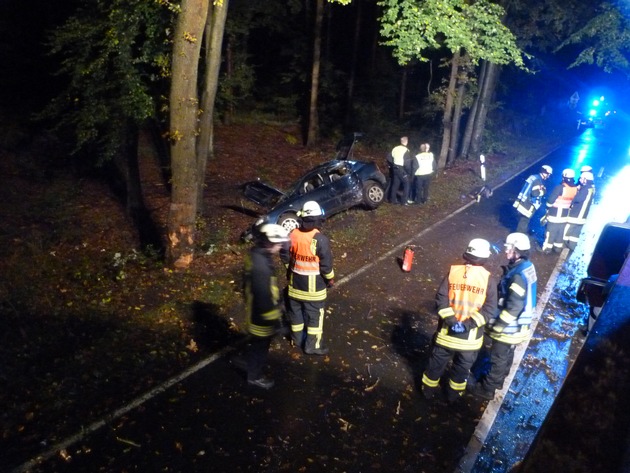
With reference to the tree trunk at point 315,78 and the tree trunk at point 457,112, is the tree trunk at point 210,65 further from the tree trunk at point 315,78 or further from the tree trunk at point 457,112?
the tree trunk at point 457,112

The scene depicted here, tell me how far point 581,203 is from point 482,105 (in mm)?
9529

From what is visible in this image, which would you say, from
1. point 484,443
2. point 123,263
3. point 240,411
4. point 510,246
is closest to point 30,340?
point 123,263

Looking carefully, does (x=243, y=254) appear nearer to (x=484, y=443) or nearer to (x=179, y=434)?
(x=179, y=434)

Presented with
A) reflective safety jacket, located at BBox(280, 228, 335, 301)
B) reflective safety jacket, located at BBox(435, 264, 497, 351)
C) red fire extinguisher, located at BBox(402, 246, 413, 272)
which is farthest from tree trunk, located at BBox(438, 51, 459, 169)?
reflective safety jacket, located at BBox(435, 264, 497, 351)

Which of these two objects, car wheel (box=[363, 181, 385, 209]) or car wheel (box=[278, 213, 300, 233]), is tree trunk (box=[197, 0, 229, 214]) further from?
car wheel (box=[363, 181, 385, 209])

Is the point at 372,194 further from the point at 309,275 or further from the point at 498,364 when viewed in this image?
the point at 498,364

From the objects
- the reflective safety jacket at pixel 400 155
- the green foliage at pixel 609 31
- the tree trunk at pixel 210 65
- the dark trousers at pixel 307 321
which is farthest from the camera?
the green foliage at pixel 609 31

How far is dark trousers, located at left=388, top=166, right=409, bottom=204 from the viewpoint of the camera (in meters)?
12.1

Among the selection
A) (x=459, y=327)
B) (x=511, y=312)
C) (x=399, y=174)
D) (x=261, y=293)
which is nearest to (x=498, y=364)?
(x=511, y=312)

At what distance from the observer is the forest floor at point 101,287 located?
510cm

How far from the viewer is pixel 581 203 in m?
9.40

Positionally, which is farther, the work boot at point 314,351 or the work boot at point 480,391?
the work boot at point 314,351

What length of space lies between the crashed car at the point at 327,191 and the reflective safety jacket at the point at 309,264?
146 inches

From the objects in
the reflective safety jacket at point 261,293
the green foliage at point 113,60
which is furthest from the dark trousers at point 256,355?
the green foliage at point 113,60
